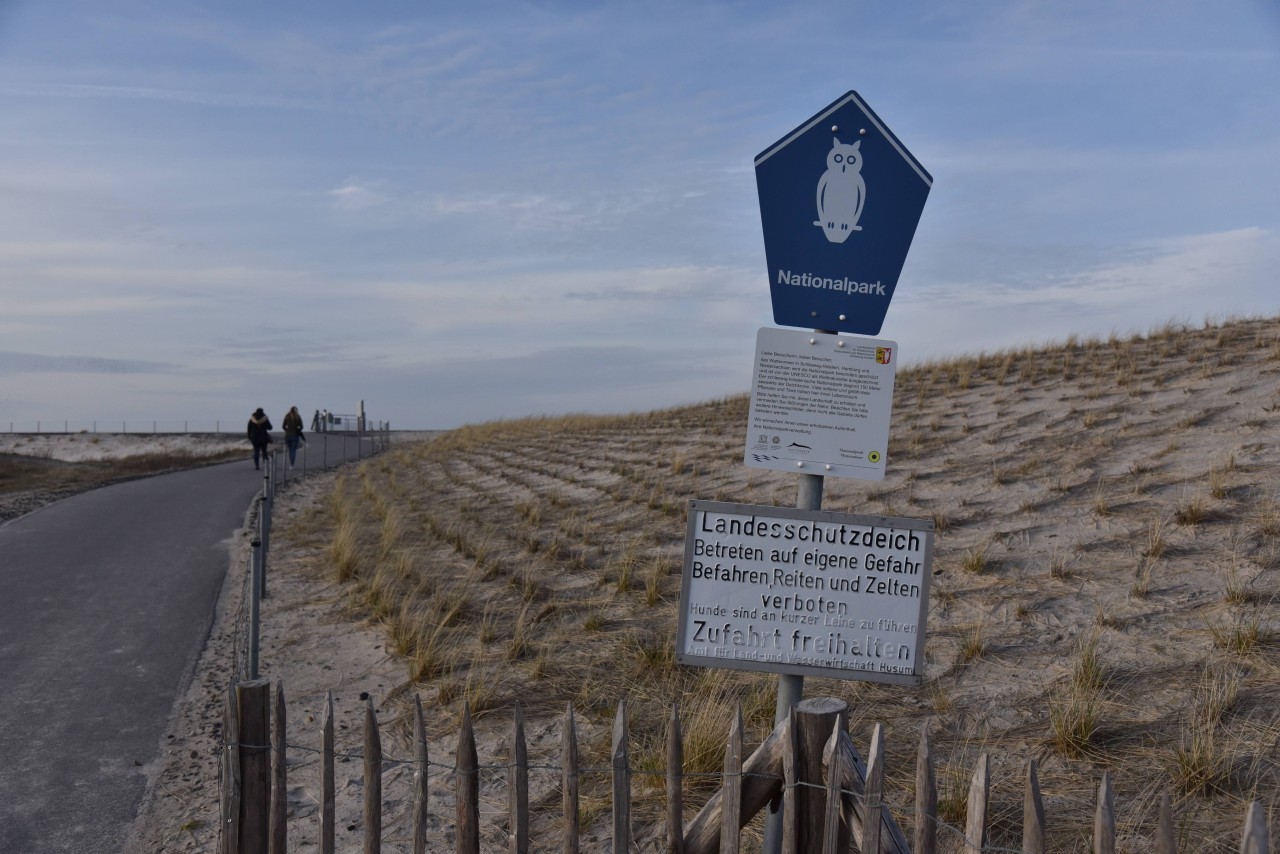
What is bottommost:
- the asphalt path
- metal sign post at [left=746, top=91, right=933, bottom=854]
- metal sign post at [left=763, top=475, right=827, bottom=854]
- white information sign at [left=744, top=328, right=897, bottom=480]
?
the asphalt path

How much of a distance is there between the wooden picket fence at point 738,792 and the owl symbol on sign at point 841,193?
1671 mm

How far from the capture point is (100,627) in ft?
30.9

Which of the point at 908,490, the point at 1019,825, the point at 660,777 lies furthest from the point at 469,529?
the point at 1019,825

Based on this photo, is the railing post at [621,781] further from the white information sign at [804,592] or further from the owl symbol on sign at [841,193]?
the owl symbol on sign at [841,193]

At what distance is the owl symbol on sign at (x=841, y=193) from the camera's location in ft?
11.5

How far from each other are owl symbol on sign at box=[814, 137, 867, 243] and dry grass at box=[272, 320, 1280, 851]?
268 cm

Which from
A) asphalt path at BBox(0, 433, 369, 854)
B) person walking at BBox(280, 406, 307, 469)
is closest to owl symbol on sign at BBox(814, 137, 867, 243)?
asphalt path at BBox(0, 433, 369, 854)

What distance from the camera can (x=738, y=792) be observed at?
10.1 ft

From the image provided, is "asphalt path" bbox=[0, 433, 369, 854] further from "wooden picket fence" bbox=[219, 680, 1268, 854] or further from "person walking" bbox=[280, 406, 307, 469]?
"person walking" bbox=[280, 406, 307, 469]

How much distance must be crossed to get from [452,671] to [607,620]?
1.37 meters

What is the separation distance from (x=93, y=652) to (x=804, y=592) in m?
7.70

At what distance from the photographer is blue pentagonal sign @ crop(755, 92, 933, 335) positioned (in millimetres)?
3508

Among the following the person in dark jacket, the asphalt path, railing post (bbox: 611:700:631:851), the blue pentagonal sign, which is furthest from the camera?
the person in dark jacket

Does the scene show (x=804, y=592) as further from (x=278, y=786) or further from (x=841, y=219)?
(x=278, y=786)
